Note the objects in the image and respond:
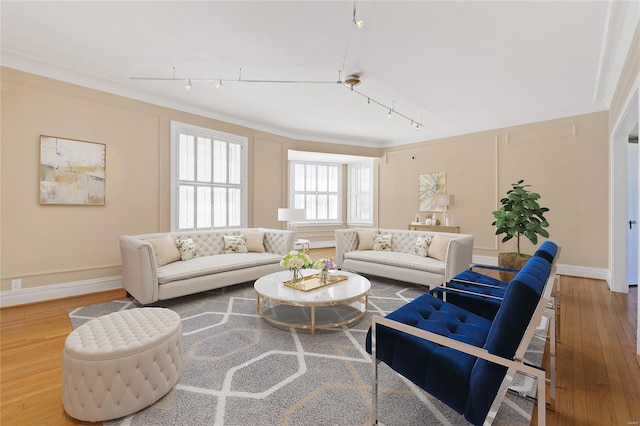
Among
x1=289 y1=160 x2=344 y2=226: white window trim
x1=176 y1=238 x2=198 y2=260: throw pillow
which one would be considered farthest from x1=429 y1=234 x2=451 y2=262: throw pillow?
x1=289 y1=160 x2=344 y2=226: white window trim

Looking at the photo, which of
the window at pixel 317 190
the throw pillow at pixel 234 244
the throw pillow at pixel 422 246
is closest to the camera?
the throw pillow at pixel 422 246

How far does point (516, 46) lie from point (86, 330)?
15.1ft

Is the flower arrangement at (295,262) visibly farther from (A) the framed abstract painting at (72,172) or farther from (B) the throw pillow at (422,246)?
(A) the framed abstract painting at (72,172)

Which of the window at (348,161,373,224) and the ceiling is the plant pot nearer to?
the ceiling

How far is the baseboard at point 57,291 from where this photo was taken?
3.41 metres

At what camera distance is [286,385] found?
1943mm

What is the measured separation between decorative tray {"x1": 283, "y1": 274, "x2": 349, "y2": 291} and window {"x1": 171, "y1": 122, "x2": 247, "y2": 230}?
9.12ft

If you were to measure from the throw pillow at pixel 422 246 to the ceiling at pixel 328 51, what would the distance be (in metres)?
2.24

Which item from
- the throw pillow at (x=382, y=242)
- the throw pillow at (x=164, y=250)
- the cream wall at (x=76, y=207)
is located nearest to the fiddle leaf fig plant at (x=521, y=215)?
the throw pillow at (x=382, y=242)

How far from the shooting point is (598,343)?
8.52 feet

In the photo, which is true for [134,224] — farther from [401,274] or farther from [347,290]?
[401,274]

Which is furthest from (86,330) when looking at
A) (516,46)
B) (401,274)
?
(516,46)

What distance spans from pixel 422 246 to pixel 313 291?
90.5 inches

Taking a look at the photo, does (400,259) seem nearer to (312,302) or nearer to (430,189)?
(312,302)
